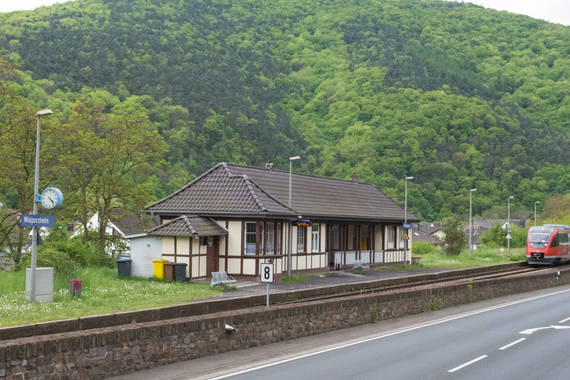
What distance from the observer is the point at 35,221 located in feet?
70.7

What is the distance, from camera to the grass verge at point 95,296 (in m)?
20.1

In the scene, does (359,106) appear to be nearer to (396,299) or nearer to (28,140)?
(28,140)

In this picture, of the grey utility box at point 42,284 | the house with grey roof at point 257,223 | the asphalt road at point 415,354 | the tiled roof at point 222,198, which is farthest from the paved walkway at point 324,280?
the asphalt road at point 415,354

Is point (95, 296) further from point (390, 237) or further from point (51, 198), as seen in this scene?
point (390, 237)

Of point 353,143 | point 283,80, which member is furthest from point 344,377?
point 283,80

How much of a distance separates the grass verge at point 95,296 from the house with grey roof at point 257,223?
116 inches

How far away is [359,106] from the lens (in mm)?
128125

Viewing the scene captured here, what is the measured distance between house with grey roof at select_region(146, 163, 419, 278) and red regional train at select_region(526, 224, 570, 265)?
41.7ft

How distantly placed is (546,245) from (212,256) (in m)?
28.0

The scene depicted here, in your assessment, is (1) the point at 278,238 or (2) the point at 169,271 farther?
(1) the point at 278,238

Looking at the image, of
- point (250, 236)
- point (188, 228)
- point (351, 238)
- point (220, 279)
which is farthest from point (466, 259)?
point (188, 228)

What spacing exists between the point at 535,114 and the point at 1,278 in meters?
133

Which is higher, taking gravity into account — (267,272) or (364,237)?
(364,237)

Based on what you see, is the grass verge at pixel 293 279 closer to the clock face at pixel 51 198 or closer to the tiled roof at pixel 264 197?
the tiled roof at pixel 264 197
